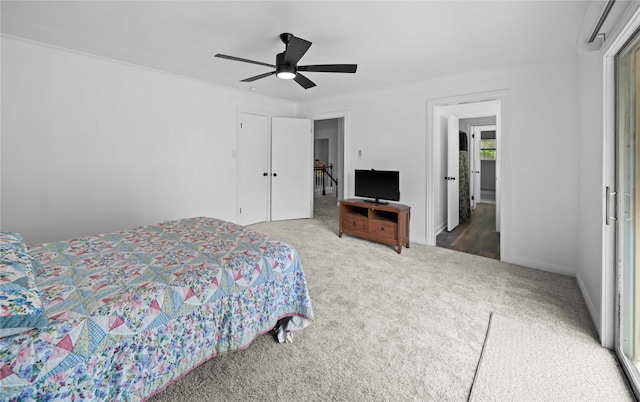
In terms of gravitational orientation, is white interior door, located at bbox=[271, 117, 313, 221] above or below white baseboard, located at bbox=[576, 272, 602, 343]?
above

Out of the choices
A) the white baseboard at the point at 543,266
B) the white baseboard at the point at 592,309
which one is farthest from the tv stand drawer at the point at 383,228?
the white baseboard at the point at 592,309

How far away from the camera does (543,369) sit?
1671 millimetres

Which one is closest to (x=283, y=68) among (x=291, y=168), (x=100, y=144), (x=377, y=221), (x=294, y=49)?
(x=294, y=49)

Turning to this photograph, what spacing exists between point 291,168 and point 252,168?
31.9 inches

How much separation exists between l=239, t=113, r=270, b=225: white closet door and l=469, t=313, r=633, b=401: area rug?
4.08 metres

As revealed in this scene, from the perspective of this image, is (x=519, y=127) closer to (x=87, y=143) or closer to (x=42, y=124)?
(x=87, y=143)

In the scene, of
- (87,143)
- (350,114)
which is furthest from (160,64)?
(350,114)

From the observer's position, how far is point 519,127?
333cm

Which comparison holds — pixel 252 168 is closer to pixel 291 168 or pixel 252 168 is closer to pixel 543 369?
pixel 291 168

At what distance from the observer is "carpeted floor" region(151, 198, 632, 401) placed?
5.03 ft

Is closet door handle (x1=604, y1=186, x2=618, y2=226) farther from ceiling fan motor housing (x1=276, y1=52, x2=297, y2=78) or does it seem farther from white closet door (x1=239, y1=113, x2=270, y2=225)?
white closet door (x1=239, y1=113, x2=270, y2=225)

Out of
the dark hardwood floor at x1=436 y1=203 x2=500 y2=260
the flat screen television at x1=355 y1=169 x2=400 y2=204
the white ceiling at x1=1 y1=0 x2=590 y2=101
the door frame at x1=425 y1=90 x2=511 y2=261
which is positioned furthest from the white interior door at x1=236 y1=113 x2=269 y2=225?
the dark hardwood floor at x1=436 y1=203 x2=500 y2=260

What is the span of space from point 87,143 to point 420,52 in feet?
12.7

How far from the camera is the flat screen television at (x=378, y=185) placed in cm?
404
